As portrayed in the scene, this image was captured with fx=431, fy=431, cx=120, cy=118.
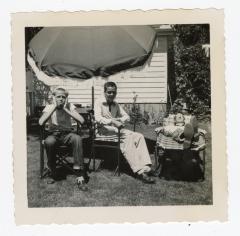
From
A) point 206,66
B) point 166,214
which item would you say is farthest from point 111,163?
point 206,66

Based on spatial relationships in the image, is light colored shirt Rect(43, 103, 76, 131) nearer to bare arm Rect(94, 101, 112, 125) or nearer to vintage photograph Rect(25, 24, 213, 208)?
vintage photograph Rect(25, 24, 213, 208)

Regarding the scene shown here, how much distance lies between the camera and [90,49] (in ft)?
14.7

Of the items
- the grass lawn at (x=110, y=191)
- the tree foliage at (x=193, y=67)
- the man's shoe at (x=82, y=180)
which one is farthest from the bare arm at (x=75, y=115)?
the tree foliage at (x=193, y=67)

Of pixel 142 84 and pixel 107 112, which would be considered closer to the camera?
pixel 142 84

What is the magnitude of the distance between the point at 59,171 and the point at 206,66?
6.23 ft

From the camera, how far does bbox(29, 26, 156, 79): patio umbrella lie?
14.7ft

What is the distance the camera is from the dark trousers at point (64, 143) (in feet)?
15.0

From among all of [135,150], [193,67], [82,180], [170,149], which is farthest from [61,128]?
[193,67]

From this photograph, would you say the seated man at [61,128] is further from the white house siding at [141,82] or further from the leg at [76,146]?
the white house siding at [141,82]

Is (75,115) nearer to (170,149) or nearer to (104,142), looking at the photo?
(104,142)

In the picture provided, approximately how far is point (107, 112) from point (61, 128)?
519 millimetres

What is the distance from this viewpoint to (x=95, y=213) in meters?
4.45

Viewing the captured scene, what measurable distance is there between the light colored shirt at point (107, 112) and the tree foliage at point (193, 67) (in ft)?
2.04

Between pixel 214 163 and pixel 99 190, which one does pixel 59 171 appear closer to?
pixel 99 190
